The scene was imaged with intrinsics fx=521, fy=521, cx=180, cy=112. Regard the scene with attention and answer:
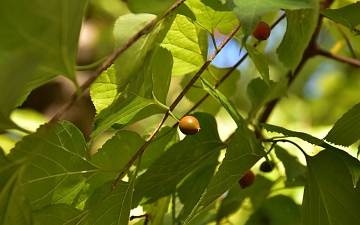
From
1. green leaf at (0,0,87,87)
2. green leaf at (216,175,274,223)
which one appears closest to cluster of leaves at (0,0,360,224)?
green leaf at (0,0,87,87)

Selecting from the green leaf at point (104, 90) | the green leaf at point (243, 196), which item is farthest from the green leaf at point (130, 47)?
the green leaf at point (243, 196)

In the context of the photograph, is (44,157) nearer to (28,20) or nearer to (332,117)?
(28,20)

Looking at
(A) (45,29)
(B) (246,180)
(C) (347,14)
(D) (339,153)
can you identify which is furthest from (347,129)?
(A) (45,29)

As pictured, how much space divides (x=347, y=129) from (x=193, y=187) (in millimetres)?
242

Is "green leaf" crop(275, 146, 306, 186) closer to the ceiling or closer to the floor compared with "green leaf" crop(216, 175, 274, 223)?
closer to the floor

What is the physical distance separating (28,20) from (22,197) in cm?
16

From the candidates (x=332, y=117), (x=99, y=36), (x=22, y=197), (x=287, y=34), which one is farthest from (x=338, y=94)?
(x=22, y=197)

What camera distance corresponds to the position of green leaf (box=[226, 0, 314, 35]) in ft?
1.33

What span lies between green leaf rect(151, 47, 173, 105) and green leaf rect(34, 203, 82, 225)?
6.2 inches

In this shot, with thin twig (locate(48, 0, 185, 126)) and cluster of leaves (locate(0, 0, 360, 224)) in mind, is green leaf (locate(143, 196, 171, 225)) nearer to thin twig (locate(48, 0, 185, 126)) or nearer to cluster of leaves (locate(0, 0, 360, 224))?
cluster of leaves (locate(0, 0, 360, 224))

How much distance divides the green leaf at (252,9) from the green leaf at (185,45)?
22 cm

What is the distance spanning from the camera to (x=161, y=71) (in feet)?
1.92

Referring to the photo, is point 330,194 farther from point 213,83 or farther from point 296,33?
point 213,83

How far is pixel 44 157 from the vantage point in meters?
0.54
